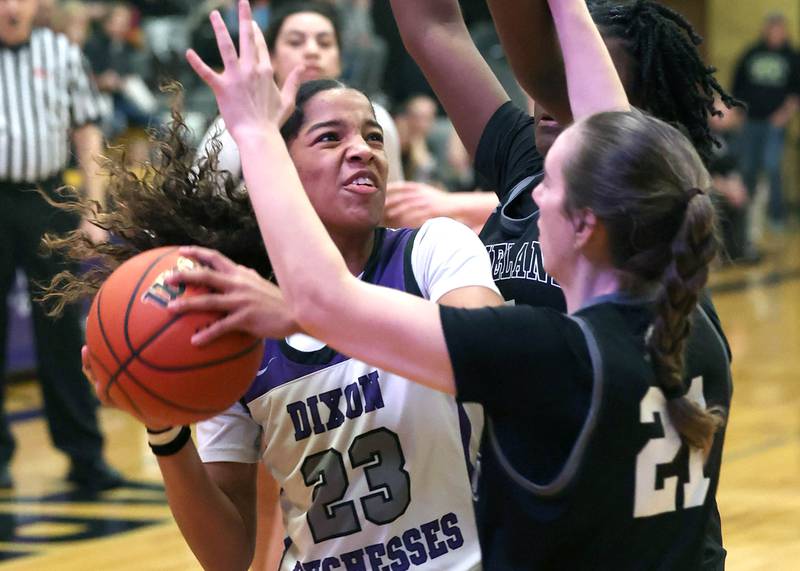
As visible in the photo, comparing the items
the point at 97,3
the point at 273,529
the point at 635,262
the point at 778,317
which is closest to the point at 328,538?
the point at 273,529

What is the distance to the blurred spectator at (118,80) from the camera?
10219mm

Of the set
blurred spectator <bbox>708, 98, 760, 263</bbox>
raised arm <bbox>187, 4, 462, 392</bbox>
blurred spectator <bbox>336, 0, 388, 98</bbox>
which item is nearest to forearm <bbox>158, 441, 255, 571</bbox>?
raised arm <bbox>187, 4, 462, 392</bbox>

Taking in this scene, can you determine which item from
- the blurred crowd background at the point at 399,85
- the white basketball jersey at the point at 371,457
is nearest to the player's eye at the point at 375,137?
the white basketball jersey at the point at 371,457

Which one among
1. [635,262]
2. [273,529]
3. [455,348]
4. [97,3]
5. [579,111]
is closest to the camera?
[455,348]

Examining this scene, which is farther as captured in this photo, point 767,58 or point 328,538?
point 767,58

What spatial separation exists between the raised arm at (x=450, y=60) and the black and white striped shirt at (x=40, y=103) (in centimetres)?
361

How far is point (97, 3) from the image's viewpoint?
11.7m

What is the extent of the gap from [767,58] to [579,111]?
1391cm

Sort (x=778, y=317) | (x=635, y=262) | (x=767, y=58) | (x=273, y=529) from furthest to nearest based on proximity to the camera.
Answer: (x=767, y=58) < (x=778, y=317) < (x=273, y=529) < (x=635, y=262)

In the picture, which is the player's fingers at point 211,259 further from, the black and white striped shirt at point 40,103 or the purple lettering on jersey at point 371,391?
the black and white striped shirt at point 40,103

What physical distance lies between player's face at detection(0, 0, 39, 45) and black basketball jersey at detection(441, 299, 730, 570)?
189 inches

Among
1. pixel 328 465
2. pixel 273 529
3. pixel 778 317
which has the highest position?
pixel 328 465

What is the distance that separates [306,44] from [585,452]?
9.95ft

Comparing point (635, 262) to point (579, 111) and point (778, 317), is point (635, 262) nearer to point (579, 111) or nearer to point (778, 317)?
point (579, 111)
